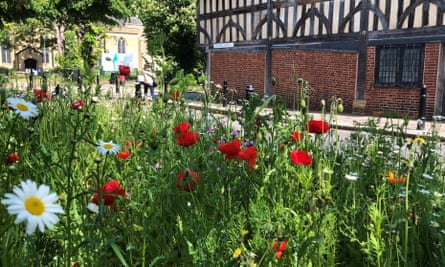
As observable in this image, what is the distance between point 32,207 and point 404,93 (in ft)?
41.6

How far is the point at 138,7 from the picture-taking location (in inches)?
1056

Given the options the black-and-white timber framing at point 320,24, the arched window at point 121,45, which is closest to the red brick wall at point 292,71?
the black-and-white timber framing at point 320,24

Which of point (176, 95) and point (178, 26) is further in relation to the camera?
point (178, 26)

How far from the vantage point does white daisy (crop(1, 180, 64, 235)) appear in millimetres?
670

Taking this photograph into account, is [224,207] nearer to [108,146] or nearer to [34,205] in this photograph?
[108,146]

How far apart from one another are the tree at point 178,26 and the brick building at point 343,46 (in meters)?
6.19

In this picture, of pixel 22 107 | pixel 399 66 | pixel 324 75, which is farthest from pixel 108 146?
pixel 324 75

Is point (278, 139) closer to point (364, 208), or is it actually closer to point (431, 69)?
point (364, 208)

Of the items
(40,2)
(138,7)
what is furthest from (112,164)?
(138,7)

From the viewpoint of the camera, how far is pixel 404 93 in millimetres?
12219

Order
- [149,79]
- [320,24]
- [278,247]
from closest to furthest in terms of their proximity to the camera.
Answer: [278,247] → [149,79] → [320,24]

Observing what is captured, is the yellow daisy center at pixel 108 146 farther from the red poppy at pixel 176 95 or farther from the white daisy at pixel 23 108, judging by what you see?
the red poppy at pixel 176 95

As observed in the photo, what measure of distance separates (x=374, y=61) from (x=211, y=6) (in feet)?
21.9

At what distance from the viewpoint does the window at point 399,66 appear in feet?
39.1
